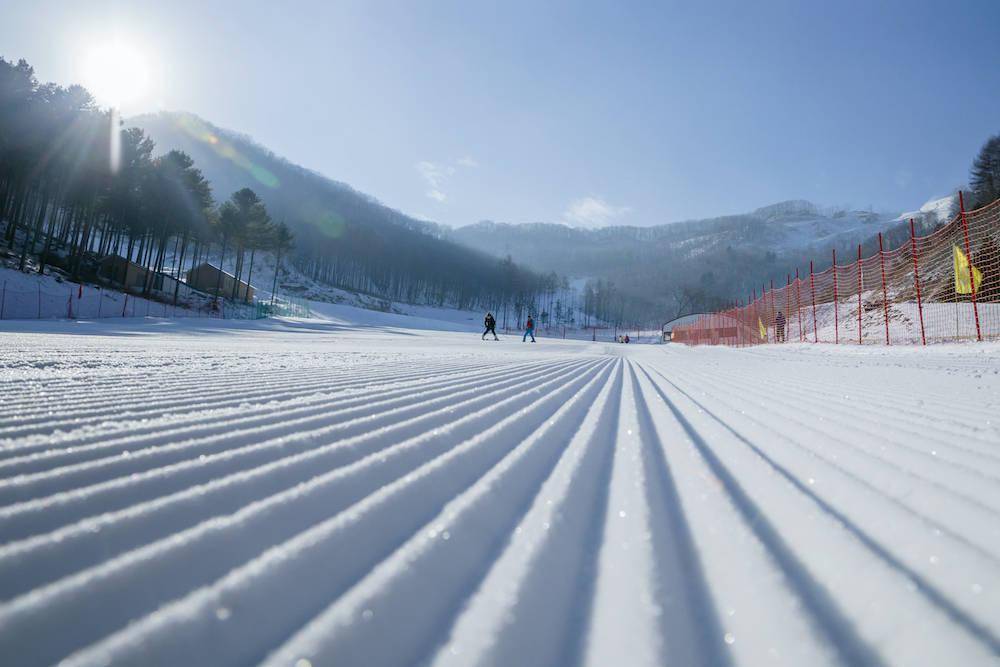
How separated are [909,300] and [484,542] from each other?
2125 cm

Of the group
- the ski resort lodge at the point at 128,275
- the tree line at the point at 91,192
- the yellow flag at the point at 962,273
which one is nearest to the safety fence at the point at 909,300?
the yellow flag at the point at 962,273

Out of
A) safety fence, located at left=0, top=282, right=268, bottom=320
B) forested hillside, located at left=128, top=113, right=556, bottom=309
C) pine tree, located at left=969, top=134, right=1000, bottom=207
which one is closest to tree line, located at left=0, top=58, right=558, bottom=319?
safety fence, located at left=0, top=282, right=268, bottom=320

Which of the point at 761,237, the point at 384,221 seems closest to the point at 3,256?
the point at 384,221

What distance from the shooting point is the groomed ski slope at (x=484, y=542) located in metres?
0.47

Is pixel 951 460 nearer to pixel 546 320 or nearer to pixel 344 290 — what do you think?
pixel 344 290

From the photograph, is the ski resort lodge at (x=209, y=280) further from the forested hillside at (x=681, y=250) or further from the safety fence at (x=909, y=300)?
the forested hillside at (x=681, y=250)

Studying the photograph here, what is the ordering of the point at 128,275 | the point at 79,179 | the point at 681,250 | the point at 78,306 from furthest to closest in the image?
1. the point at 681,250
2. the point at 128,275
3. the point at 79,179
4. the point at 78,306

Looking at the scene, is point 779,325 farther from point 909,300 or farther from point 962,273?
point 962,273

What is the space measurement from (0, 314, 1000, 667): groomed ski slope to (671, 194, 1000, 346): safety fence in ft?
20.7

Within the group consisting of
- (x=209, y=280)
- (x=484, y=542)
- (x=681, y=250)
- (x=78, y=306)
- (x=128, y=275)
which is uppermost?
(x=681, y=250)

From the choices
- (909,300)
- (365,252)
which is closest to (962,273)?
(909,300)

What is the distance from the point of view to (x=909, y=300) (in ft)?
Answer: 50.4

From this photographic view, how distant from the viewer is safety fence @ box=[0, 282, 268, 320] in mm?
15633

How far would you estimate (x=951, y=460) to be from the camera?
1.04 m
